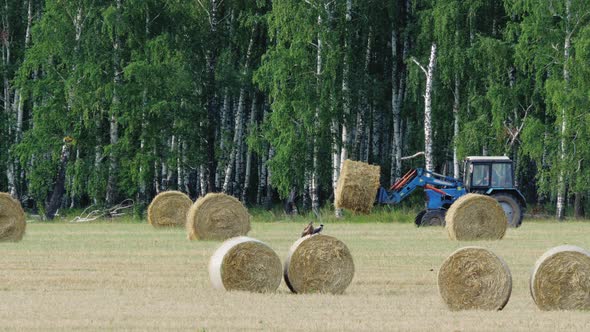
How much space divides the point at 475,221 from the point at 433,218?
6.70 metres

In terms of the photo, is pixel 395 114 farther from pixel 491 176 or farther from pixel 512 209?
pixel 512 209

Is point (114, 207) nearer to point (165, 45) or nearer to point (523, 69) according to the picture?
point (165, 45)

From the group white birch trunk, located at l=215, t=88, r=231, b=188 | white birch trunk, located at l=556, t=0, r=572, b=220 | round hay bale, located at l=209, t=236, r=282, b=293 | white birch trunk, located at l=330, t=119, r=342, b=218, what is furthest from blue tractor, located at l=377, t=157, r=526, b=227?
round hay bale, located at l=209, t=236, r=282, b=293

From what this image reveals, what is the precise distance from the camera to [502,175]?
135ft

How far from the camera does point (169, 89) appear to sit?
158 ft

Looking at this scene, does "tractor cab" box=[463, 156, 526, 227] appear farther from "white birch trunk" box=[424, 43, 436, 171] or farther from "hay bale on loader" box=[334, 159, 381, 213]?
"white birch trunk" box=[424, 43, 436, 171]

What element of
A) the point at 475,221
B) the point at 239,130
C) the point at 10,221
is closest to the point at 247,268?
the point at 10,221

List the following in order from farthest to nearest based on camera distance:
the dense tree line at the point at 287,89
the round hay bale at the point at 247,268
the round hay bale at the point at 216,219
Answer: the dense tree line at the point at 287,89 → the round hay bale at the point at 216,219 → the round hay bale at the point at 247,268

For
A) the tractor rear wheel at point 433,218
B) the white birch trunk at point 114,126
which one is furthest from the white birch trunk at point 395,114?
the tractor rear wheel at point 433,218

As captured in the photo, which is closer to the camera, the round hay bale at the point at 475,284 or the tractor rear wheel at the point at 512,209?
the round hay bale at the point at 475,284

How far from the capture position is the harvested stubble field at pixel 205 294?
16.1 m

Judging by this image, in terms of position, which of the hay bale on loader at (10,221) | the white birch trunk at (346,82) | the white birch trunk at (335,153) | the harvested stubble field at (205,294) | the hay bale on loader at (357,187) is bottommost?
the harvested stubble field at (205,294)

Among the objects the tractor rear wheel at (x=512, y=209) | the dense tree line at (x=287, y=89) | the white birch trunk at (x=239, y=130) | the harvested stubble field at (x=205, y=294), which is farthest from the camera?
the white birch trunk at (x=239, y=130)

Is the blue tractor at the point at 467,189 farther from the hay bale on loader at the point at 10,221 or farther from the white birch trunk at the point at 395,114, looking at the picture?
the hay bale on loader at the point at 10,221
